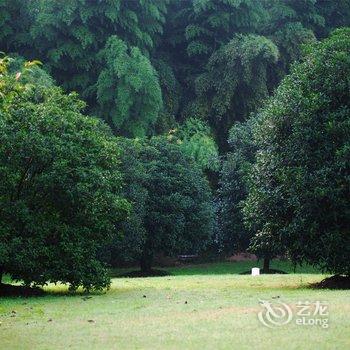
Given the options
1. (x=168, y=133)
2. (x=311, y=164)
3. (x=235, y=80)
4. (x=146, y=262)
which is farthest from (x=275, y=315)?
(x=235, y=80)

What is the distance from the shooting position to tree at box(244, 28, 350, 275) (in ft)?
62.0

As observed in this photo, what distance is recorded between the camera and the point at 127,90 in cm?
4028

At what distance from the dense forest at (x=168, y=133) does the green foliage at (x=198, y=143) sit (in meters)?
0.11

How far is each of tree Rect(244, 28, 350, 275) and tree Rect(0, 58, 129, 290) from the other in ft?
13.3

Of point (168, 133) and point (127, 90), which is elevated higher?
point (127, 90)

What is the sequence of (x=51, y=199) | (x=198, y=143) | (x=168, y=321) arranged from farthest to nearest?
(x=198, y=143) → (x=51, y=199) → (x=168, y=321)

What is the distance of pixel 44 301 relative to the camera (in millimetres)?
17641

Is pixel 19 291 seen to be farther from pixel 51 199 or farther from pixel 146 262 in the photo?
pixel 146 262

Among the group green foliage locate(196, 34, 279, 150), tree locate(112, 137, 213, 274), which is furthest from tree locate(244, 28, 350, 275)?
green foliage locate(196, 34, 279, 150)

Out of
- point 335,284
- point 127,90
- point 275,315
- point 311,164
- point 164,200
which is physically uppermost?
point 127,90

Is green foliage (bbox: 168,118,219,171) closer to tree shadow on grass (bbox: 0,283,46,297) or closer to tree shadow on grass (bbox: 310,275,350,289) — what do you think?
tree shadow on grass (bbox: 310,275,350,289)

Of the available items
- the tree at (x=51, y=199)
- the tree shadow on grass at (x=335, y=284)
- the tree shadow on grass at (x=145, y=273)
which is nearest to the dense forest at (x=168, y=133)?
the tree at (x=51, y=199)

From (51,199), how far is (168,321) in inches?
297

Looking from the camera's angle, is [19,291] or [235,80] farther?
[235,80]
